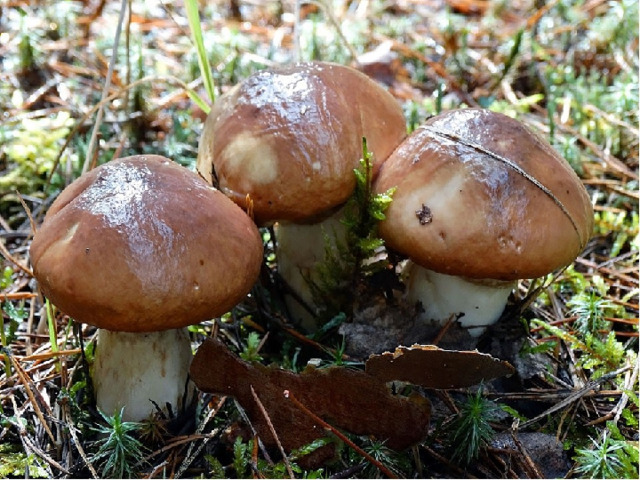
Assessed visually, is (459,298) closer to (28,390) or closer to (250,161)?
(250,161)

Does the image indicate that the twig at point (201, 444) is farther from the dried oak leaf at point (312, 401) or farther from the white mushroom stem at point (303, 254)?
the white mushroom stem at point (303, 254)

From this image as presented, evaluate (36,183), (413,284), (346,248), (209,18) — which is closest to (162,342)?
(346,248)

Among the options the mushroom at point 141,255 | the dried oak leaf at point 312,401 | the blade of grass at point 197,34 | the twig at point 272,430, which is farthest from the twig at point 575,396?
the blade of grass at point 197,34

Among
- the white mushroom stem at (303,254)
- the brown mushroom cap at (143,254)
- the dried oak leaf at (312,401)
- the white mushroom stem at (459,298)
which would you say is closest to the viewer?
the brown mushroom cap at (143,254)

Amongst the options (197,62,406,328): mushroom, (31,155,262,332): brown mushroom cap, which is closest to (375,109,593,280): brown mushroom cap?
(197,62,406,328): mushroom

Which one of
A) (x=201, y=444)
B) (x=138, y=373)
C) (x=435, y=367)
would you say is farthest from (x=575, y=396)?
(x=138, y=373)

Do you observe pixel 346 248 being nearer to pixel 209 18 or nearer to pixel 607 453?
pixel 607 453
